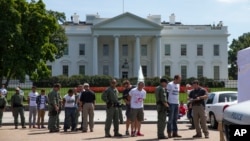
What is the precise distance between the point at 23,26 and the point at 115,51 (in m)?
39.1

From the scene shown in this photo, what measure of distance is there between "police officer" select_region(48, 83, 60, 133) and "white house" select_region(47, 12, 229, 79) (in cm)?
6243

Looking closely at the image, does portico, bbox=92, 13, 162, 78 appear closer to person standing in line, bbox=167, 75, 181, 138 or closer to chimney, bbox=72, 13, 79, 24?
chimney, bbox=72, 13, 79, 24


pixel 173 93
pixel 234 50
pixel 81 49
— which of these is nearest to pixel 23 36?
pixel 173 93

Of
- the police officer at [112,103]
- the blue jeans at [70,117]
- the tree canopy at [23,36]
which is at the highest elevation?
the tree canopy at [23,36]

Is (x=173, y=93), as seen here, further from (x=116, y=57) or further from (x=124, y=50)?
(x=124, y=50)

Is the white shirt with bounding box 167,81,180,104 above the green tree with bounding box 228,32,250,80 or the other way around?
the other way around

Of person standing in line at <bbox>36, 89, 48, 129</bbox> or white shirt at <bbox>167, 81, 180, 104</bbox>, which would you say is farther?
person standing in line at <bbox>36, 89, 48, 129</bbox>

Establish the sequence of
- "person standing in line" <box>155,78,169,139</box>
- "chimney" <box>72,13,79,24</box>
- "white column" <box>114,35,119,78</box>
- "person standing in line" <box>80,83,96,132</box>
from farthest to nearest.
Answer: "chimney" <box>72,13,79,24</box>, "white column" <box>114,35,119,78</box>, "person standing in line" <box>80,83,96,132</box>, "person standing in line" <box>155,78,169,139</box>

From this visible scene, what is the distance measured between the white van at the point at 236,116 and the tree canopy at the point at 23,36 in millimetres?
33916

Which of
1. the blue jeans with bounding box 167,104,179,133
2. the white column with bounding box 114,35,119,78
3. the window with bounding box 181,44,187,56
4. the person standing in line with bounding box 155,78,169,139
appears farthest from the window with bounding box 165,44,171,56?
the person standing in line with bounding box 155,78,169,139

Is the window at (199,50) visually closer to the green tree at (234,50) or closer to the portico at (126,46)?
the portico at (126,46)

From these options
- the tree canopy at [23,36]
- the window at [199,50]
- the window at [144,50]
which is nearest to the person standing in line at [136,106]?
the tree canopy at [23,36]

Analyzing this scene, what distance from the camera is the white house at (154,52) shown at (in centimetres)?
8194

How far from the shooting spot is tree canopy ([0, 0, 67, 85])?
3884cm
